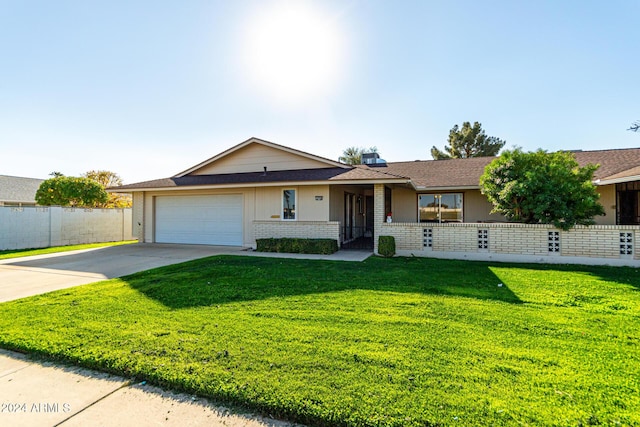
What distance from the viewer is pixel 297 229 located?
12336mm

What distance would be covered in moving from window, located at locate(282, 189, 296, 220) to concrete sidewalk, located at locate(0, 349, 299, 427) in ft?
31.9

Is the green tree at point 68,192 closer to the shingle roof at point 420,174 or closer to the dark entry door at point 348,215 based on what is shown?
the shingle roof at point 420,174

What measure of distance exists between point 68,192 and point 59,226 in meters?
7.63

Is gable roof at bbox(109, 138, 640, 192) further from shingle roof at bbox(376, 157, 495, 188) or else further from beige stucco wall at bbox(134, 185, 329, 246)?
beige stucco wall at bbox(134, 185, 329, 246)

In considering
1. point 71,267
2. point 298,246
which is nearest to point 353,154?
point 298,246

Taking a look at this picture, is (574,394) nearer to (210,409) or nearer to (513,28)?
(210,409)

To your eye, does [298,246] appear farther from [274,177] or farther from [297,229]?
[274,177]

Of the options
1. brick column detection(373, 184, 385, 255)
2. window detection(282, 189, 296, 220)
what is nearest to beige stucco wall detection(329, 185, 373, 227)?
window detection(282, 189, 296, 220)

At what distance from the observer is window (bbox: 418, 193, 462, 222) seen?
45.7ft

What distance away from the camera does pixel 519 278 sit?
709 centimetres

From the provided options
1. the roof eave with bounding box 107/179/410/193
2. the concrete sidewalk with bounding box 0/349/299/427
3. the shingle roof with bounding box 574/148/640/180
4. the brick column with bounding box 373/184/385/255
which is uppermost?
the shingle roof with bounding box 574/148/640/180

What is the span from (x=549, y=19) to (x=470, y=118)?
2460 cm

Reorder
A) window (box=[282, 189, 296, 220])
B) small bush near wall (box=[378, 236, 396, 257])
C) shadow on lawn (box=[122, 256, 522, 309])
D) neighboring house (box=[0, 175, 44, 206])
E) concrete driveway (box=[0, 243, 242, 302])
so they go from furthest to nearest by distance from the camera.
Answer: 1. neighboring house (box=[0, 175, 44, 206])
2. window (box=[282, 189, 296, 220])
3. small bush near wall (box=[378, 236, 396, 257])
4. concrete driveway (box=[0, 243, 242, 302])
5. shadow on lawn (box=[122, 256, 522, 309])

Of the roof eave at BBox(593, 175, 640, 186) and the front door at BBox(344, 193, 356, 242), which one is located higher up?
the roof eave at BBox(593, 175, 640, 186)
